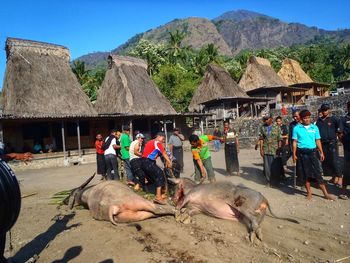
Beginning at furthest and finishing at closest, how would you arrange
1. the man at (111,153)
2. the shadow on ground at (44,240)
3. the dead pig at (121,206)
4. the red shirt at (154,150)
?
the man at (111,153) → the red shirt at (154,150) → the dead pig at (121,206) → the shadow on ground at (44,240)

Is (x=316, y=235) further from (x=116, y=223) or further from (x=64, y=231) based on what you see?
(x=64, y=231)

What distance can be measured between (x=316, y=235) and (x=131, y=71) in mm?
23990

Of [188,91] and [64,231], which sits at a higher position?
[188,91]

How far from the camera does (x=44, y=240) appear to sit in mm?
5152

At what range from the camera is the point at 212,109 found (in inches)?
1225

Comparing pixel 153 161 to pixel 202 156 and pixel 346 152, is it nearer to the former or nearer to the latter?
pixel 202 156

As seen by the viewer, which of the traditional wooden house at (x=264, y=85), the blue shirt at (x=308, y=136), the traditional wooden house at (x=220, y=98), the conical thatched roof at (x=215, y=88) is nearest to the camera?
the blue shirt at (x=308, y=136)

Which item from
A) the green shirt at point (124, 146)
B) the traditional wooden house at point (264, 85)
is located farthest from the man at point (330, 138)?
the traditional wooden house at point (264, 85)

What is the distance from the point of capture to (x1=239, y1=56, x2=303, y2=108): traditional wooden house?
116ft

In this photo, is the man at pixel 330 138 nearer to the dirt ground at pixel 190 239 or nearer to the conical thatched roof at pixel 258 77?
the dirt ground at pixel 190 239

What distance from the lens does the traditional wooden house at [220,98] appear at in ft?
97.8

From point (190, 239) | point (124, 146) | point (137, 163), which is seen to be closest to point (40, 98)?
point (124, 146)

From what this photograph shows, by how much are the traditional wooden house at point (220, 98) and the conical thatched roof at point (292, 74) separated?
11.9 m

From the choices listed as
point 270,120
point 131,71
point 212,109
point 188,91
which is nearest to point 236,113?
point 212,109
